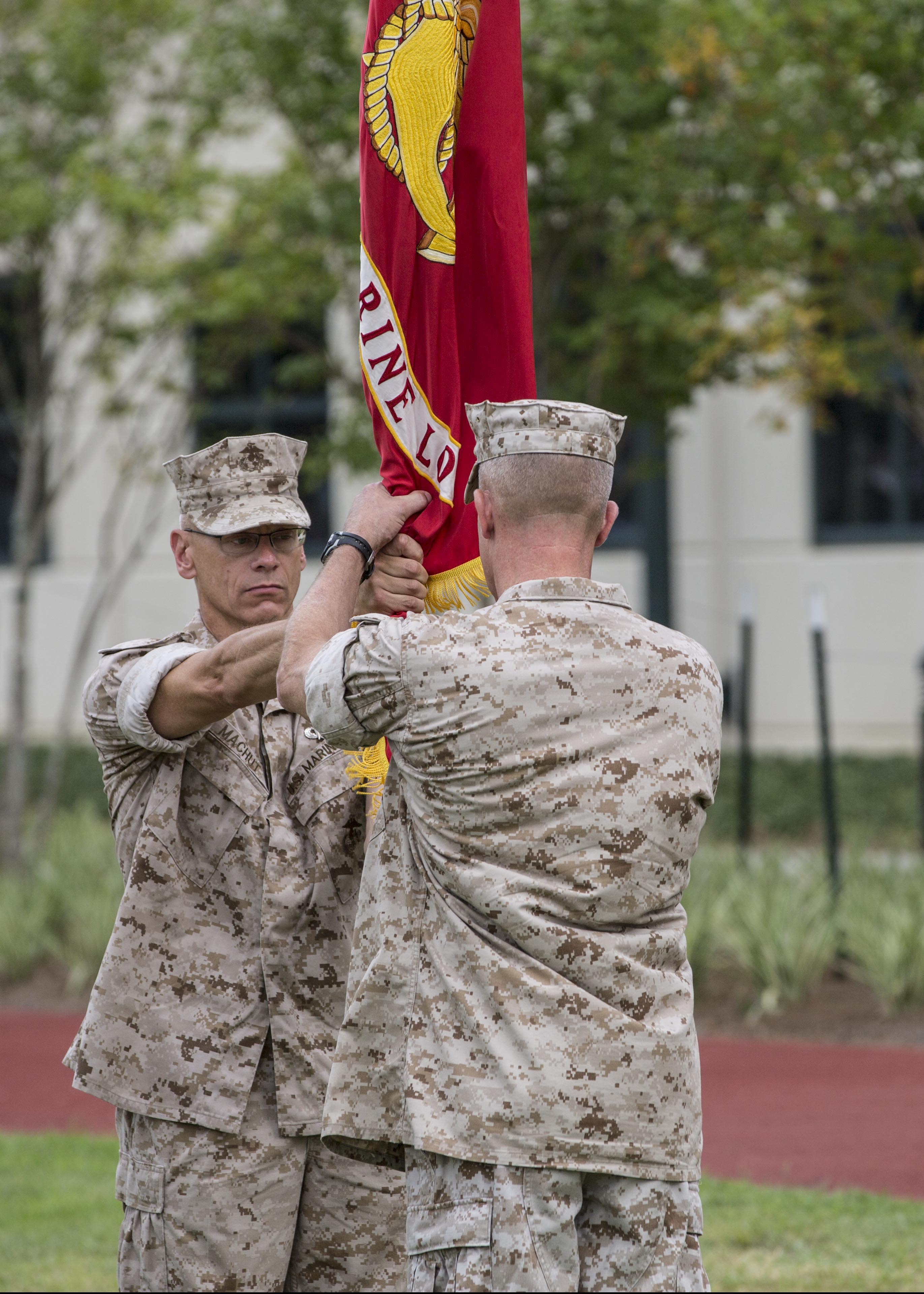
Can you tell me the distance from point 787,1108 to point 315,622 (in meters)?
4.87

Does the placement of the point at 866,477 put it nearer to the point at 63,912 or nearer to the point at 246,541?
the point at 63,912

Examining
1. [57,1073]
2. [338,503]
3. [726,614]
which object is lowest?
[57,1073]

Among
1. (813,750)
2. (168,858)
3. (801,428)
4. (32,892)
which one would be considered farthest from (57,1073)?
(801,428)

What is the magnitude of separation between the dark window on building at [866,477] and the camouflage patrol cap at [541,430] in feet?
41.9

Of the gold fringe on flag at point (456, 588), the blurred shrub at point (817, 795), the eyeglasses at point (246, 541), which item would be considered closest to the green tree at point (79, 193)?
the blurred shrub at point (817, 795)

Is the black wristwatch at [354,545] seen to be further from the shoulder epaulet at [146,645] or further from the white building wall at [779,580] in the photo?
the white building wall at [779,580]

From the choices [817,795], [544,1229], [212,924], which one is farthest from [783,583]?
[544,1229]

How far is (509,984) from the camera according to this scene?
2.48 metres

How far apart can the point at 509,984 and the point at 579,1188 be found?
0.35m

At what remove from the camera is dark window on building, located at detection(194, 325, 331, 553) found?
37.7 ft

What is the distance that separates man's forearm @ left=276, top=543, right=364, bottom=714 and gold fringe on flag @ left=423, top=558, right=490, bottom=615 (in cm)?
34

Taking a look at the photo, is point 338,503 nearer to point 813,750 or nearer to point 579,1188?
point 813,750

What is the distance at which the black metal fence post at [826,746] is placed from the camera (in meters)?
8.78

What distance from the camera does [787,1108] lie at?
6.89 meters
